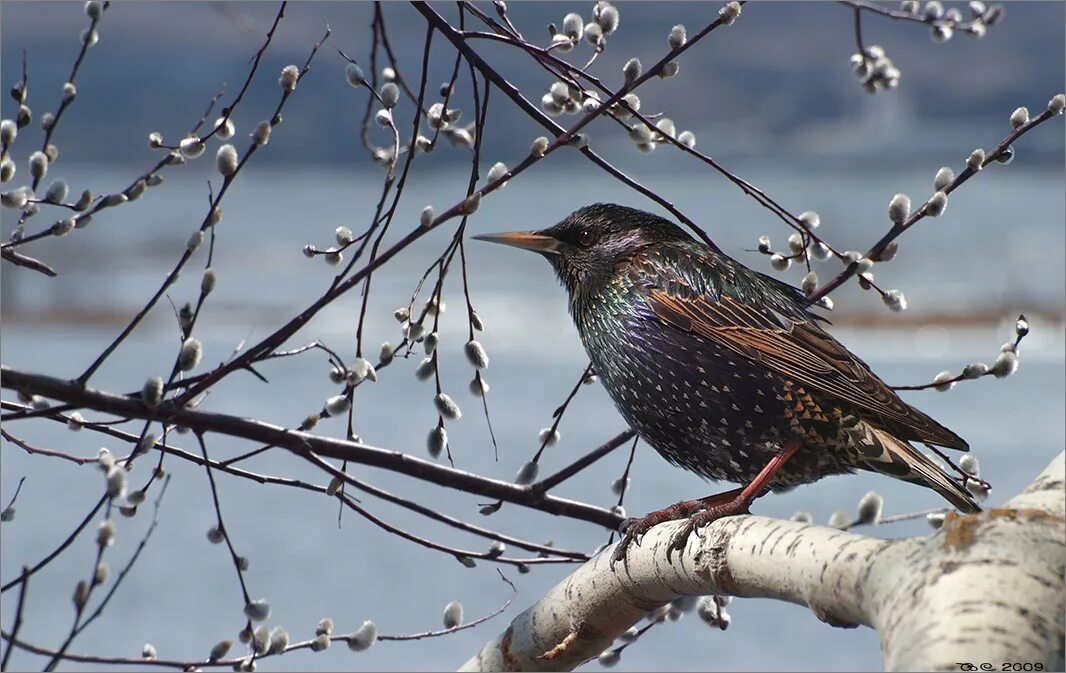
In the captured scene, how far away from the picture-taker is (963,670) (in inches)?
39.4

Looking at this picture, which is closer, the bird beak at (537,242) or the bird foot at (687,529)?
the bird foot at (687,529)

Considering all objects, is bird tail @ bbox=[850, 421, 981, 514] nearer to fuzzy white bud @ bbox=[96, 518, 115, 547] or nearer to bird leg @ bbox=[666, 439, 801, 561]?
bird leg @ bbox=[666, 439, 801, 561]

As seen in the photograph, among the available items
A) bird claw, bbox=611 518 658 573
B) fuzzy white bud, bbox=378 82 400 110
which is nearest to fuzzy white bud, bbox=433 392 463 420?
bird claw, bbox=611 518 658 573

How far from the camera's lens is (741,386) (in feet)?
6.34

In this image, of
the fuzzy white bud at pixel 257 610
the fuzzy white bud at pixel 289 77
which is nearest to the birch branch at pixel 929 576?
the fuzzy white bud at pixel 257 610

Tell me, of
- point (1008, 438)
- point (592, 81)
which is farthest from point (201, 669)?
point (1008, 438)

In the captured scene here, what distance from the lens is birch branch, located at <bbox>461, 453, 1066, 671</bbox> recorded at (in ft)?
3.32

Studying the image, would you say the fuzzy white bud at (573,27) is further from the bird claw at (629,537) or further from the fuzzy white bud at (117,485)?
the fuzzy white bud at (117,485)

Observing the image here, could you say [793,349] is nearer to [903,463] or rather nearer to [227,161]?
[903,463]

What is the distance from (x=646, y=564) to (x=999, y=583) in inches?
25.4

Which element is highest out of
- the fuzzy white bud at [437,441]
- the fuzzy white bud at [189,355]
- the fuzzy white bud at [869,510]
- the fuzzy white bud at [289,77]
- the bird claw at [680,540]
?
the fuzzy white bud at [289,77]

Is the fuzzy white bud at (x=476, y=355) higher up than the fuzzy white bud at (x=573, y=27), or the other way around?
the fuzzy white bud at (x=573, y=27)

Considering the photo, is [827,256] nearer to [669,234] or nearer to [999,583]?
[669,234]

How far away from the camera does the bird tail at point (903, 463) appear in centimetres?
186
